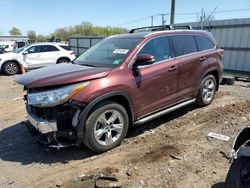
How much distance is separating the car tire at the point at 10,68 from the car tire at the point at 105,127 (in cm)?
1157

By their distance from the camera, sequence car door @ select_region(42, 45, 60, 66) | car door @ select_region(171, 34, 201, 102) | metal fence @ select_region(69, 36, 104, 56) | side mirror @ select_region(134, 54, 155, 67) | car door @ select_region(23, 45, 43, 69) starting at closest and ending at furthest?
side mirror @ select_region(134, 54, 155, 67)
car door @ select_region(171, 34, 201, 102)
car door @ select_region(23, 45, 43, 69)
car door @ select_region(42, 45, 60, 66)
metal fence @ select_region(69, 36, 104, 56)

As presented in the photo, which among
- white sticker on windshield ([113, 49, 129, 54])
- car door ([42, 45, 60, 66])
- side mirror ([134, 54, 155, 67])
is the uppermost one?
white sticker on windshield ([113, 49, 129, 54])

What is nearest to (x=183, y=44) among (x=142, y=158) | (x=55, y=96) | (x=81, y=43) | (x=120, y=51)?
(x=120, y=51)

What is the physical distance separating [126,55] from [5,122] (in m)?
3.39

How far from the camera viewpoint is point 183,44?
18.1ft

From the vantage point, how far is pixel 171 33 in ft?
17.4

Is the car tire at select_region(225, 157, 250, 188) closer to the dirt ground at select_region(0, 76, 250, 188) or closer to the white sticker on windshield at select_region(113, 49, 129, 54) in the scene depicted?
the dirt ground at select_region(0, 76, 250, 188)

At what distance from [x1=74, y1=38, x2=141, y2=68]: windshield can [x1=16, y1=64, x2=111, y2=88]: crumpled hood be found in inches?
13.4

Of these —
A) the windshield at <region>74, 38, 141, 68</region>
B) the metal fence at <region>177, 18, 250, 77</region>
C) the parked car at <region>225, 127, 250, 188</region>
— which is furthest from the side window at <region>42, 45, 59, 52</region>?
the parked car at <region>225, 127, 250, 188</region>

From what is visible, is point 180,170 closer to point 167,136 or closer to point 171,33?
point 167,136

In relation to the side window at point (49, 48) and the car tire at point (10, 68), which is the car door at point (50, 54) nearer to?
the side window at point (49, 48)

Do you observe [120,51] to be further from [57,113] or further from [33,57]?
[33,57]

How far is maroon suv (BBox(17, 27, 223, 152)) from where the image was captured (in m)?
3.78

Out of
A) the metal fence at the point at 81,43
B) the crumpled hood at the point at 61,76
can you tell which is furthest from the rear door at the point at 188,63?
the metal fence at the point at 81,43
